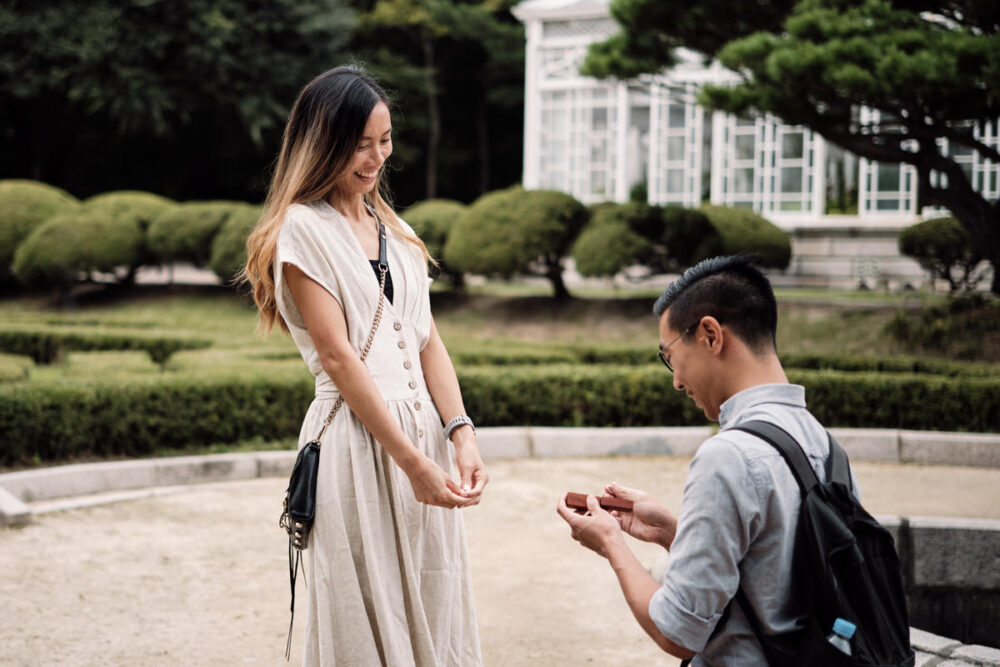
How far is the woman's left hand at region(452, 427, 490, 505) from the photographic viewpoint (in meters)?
2.41

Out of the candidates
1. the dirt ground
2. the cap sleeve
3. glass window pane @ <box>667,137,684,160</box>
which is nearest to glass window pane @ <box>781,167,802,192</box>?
glass window pane @ <box>667,137,684,160</box>

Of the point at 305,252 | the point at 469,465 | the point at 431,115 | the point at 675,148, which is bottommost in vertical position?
the point at 469,465

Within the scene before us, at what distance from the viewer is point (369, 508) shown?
7.73 feet

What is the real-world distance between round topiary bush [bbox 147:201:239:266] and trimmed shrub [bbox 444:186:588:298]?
447cm

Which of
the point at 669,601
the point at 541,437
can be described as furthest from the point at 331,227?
the point at 541,437

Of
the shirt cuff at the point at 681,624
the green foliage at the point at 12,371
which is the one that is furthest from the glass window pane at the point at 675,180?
the shirt cuff at the point at 681,624

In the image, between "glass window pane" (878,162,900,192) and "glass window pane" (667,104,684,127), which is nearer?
"glass window pane" (878,162,900,192)

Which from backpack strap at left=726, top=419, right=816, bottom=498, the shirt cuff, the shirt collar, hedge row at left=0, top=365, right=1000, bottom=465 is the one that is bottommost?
hedge row at left=0, top=365, right=1000, bottom=465

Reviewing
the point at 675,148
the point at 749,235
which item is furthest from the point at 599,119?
the point at 749,235

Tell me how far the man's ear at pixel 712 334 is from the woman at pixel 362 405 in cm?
72

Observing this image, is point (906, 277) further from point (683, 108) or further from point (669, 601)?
point (669, 601)

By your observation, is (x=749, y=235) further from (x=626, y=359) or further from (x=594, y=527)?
(x=594, y=527)

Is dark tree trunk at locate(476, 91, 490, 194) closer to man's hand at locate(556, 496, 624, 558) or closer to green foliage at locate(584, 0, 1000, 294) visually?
green foliage at locate(584, 0, 1000, 294)

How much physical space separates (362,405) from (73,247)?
15596mm
